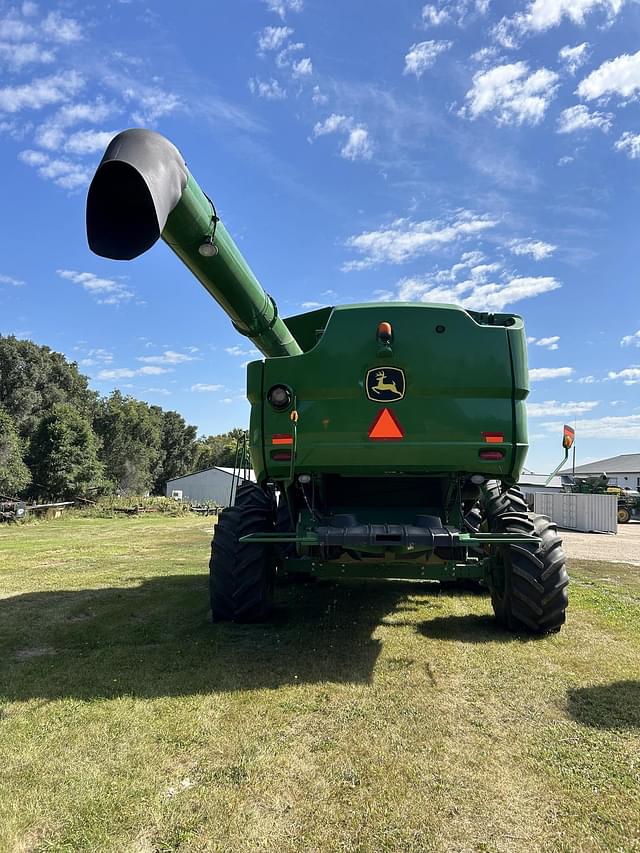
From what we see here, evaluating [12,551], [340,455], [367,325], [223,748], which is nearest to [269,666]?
[223,748]

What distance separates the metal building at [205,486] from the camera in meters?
52.4

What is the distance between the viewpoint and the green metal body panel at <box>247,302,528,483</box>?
4.52 metres

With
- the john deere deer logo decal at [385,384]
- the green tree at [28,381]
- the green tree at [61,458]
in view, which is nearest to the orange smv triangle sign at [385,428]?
the john deere deer logo decal at [385,384]

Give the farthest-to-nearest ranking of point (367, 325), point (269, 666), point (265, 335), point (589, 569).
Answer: point (589, 569) < point (265, 335) < point (367, 325) < point (269, 666)

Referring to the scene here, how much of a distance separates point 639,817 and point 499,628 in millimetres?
2958

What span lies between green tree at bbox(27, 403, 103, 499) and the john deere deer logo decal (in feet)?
109

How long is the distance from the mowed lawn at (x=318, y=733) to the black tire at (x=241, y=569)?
0.22 metres

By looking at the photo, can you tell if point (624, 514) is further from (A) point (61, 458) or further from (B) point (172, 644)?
(A) point (61, 458)

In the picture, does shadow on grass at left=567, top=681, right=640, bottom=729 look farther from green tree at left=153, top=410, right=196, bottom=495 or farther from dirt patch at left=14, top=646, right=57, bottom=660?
green tree at left=153, top=410, right=196, bottom=495

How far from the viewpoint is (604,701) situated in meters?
3.61

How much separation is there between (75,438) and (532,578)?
34.6m

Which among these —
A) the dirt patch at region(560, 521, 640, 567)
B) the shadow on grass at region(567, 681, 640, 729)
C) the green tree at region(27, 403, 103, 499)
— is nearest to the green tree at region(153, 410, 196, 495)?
the green tree at region(27, 403, 103, 499)

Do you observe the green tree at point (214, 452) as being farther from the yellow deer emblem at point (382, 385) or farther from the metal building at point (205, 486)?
the yellow deer emblem at point (382, 385)

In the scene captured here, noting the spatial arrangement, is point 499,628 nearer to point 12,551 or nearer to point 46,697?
point 46,697
